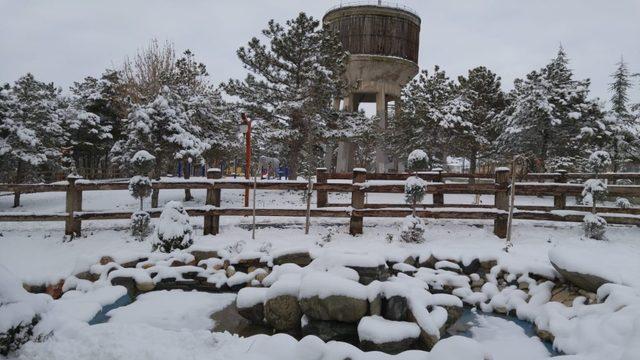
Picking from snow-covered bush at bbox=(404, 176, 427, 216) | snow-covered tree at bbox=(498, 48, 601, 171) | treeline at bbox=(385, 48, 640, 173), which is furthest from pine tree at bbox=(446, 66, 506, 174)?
snow-covered bush at bbox=(404, 176, 427, 216)

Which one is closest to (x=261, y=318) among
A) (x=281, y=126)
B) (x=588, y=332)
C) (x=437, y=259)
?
(x=437, y=259)

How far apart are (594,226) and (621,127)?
41.8ft

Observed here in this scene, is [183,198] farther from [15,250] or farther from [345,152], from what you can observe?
[345,152]

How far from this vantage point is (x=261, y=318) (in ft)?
19.4

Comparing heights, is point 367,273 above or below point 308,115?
below

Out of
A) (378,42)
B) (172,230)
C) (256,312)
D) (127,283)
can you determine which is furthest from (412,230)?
(378,42)

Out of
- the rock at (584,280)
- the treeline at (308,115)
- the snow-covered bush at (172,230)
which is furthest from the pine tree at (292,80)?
the rock at (584,280)

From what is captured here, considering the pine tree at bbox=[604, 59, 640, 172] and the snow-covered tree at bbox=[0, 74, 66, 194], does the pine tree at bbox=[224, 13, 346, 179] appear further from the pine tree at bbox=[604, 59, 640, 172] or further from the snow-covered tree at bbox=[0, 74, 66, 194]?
the pine tree at bbox=[604, 59, 640, 172]

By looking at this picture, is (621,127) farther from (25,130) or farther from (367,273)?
(25,130)

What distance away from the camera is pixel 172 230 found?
7805 millimetres

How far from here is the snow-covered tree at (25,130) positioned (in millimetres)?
13977

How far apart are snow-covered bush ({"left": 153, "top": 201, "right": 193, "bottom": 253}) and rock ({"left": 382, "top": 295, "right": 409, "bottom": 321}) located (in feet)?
14.3

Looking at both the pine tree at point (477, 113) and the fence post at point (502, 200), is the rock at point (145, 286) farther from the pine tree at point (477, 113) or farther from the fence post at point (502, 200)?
the pine tree at point (477, 113)

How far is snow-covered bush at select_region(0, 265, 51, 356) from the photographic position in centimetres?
372
